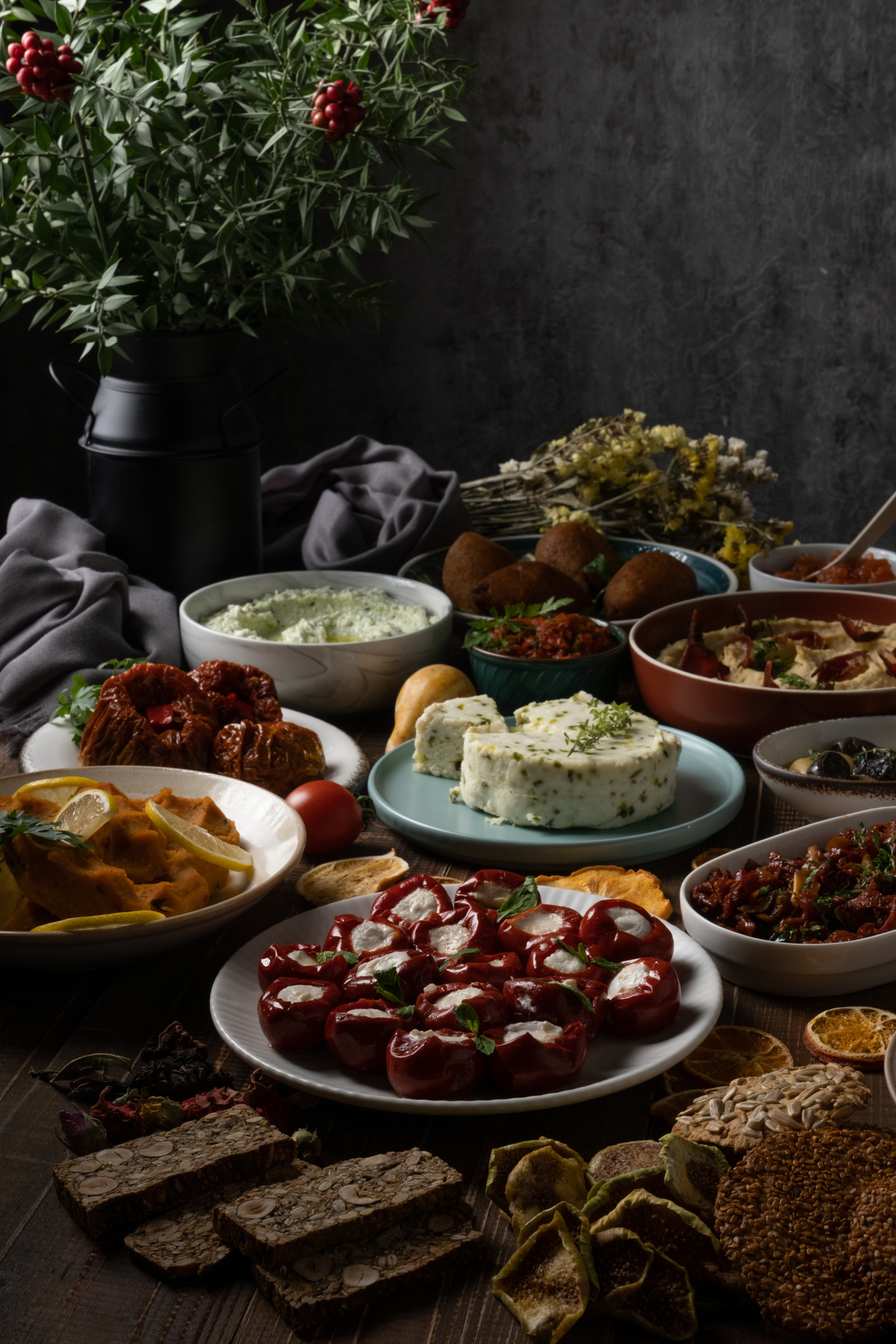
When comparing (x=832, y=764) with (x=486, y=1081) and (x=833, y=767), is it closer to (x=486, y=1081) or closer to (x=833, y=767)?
(x=833, y=767)

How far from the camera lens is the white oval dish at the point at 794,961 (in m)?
1.57

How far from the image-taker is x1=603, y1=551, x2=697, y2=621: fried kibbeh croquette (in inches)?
108

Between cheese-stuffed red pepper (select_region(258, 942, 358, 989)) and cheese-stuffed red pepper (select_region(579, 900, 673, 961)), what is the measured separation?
290 mm

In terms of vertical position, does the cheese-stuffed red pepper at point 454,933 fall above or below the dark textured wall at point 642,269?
below

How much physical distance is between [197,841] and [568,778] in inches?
23.6

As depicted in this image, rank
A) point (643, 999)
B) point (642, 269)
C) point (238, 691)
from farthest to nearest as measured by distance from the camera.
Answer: point (642, 269) < point (238, 691) < point (643, 999)

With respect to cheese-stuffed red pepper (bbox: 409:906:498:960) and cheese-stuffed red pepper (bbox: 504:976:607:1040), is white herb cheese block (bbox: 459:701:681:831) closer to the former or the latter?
cheese-stuffed red pepper (bbox: 409:906:498:960)

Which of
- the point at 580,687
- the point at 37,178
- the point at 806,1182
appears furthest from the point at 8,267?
the point at 806,1182

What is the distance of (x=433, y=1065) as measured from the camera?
1.32 metres

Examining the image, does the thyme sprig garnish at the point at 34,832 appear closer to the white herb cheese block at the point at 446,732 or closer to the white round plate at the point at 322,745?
→ the white round plate at the point at 322,745

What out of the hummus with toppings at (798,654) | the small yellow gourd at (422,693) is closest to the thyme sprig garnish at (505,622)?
the small yellow gourd at (422,693)

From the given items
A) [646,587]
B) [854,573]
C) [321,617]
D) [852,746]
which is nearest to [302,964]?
[852,746]

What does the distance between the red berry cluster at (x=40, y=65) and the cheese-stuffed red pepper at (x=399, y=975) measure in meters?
1.71

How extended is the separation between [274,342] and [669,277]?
165 centimetres
